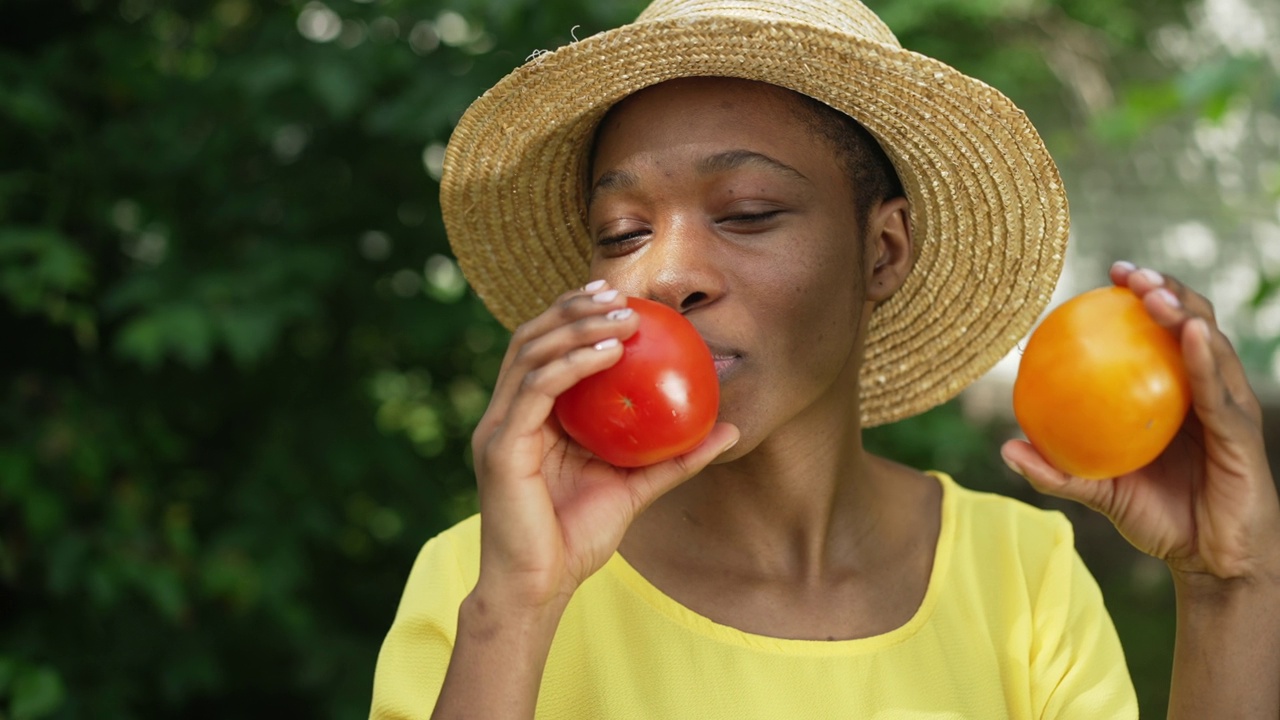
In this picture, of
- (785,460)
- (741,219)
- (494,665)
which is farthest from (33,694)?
(741,219)

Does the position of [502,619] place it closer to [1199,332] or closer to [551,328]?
[551,328]

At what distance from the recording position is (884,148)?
2248 mm

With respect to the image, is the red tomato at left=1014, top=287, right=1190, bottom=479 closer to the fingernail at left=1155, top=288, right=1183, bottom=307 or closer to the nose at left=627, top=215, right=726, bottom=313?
the fingernail at left=1155, top=288, right=1183, bottom=307

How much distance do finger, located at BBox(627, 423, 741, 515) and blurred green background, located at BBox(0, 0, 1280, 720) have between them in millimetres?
1571

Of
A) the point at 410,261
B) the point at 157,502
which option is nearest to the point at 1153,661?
the point at 410,261

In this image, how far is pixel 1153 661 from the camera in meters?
6.20

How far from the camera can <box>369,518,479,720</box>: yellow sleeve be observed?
6.27 feet

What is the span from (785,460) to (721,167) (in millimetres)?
590

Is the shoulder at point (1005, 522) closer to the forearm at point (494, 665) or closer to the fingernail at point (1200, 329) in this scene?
the fingernail at point (1200, 329)

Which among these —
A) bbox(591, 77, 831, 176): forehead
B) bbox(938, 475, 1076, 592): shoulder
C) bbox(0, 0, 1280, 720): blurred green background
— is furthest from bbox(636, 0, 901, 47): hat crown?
bbox(0, 0, 1280, 720): blurred green background

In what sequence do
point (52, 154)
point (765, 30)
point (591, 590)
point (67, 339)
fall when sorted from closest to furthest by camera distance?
1. point (765, 30)
2. point (591, 590)
3. point (52, 154)
4. point (67, 339)

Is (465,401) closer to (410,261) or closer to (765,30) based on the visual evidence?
(410,261)

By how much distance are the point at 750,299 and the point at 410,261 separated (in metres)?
2.02

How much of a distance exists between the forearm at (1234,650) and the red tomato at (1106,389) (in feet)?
0.82
